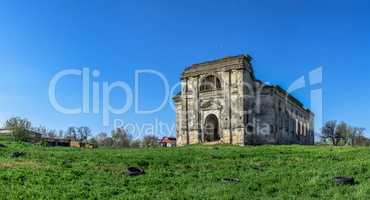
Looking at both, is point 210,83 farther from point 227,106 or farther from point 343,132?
point 343,132

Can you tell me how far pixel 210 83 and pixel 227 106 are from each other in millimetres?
3593

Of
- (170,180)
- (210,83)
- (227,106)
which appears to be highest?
(210,83)

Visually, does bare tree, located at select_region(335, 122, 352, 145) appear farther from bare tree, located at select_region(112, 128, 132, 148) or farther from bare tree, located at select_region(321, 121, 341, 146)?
bare tree, located at select_region(112, 128, 132, 148)

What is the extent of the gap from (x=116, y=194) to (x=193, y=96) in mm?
32124

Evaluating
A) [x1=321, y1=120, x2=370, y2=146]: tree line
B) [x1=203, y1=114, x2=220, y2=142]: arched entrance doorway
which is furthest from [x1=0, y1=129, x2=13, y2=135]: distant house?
[x1=321, y1=120, x2=370, y2=146]: tree line

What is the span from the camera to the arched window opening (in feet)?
148

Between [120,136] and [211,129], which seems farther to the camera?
[120,136]

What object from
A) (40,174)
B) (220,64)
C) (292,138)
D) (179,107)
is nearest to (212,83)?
(220,64)

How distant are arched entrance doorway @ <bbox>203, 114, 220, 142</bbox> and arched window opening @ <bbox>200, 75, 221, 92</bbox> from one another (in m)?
2.90

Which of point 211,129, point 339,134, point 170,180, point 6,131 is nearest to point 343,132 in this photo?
point 339,134

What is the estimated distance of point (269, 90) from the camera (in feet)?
155

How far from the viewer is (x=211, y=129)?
46.2 metres

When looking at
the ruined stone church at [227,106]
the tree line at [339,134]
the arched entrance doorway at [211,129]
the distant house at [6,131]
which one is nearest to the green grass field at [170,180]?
the ruined stone church at [227,106]

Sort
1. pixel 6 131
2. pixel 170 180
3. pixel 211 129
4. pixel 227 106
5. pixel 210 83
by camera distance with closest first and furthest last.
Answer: pixel 170 180 → pixel 227 106 → pixel 210 83 → pixel 211 129 → pixel 6 131
